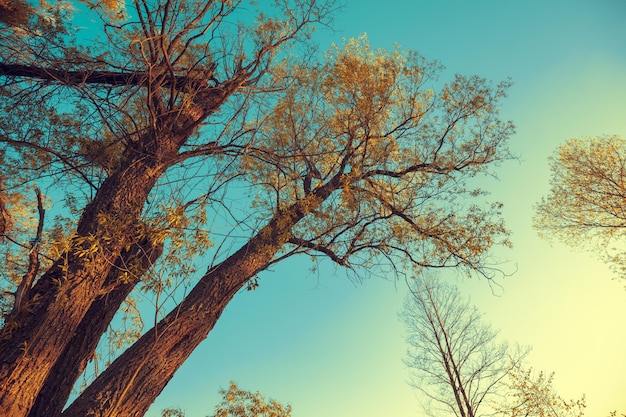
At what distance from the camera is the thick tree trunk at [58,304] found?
2.38 metres

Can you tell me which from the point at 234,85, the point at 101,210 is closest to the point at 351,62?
the point at 234,85

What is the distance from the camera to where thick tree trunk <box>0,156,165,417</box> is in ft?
7.79

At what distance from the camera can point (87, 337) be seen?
3205 millimetres

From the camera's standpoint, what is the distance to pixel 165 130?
150 inches

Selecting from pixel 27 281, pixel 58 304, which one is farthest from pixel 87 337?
pixel 27 281

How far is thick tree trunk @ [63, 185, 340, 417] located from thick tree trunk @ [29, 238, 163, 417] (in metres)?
0.44

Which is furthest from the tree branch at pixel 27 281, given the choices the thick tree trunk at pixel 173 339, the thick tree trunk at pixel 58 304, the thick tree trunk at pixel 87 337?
the thick tree trunk at pixel 173 339

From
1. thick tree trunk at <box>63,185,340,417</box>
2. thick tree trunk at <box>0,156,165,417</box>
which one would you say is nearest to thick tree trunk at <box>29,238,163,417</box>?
thick tree trunk at <box>0,156,165,417</box>

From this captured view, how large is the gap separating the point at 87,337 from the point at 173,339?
81 centimetres

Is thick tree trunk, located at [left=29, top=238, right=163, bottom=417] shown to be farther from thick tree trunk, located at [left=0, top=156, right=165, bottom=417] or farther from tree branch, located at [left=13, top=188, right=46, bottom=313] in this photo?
tree branch, located at [left=13, top=188, right=46, bottom=313]

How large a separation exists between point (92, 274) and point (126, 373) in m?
0.78

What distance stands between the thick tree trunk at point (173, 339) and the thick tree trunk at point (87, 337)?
440mm

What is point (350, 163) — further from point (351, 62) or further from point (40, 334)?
point (40, 334)

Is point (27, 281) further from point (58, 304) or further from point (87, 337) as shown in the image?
point (87, 337)
